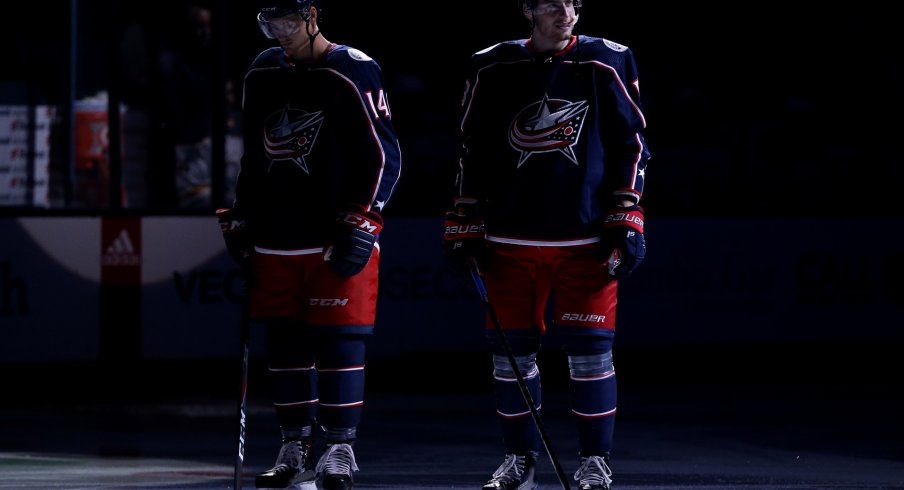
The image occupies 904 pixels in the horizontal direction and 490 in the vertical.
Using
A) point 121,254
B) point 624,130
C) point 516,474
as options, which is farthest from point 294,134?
point 121,254

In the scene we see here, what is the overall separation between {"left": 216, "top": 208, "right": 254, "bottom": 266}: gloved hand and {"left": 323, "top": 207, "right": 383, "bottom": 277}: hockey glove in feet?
1.23

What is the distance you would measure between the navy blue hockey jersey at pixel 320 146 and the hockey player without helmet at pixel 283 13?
0.16m

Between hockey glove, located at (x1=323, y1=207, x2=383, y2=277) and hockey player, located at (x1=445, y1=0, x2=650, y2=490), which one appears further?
hockey glove, located at (x1=323, y1=207, x2=383, y2=277)

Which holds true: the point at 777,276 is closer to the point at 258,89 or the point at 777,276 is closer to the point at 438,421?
the point at 438,421

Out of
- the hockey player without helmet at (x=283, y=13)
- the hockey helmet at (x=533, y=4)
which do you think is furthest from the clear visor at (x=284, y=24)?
the hockey helmet at (x=533, y=4)

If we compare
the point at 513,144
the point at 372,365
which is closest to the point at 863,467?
the point at 513,144

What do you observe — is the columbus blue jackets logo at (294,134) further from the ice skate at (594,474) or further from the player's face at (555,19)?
the ice skate at (594,474)

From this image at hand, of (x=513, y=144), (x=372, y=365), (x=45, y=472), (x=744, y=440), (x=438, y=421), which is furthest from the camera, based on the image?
(x=372, y=365)

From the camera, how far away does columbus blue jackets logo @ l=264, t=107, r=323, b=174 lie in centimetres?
738

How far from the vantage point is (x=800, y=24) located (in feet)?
49.6

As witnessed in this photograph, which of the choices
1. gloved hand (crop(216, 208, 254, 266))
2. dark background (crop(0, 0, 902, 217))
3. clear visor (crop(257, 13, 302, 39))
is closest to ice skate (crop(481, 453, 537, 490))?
gloved hand (crop(216, 208, 254, 266))

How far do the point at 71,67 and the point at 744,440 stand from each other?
5526 millimetres

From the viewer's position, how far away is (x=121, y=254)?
43.2 feet

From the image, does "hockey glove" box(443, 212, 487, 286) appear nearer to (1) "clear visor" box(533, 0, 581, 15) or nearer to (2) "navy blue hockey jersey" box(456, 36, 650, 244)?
(2) "navy blue hockey jersey" box(456, 36, 650, 244)
